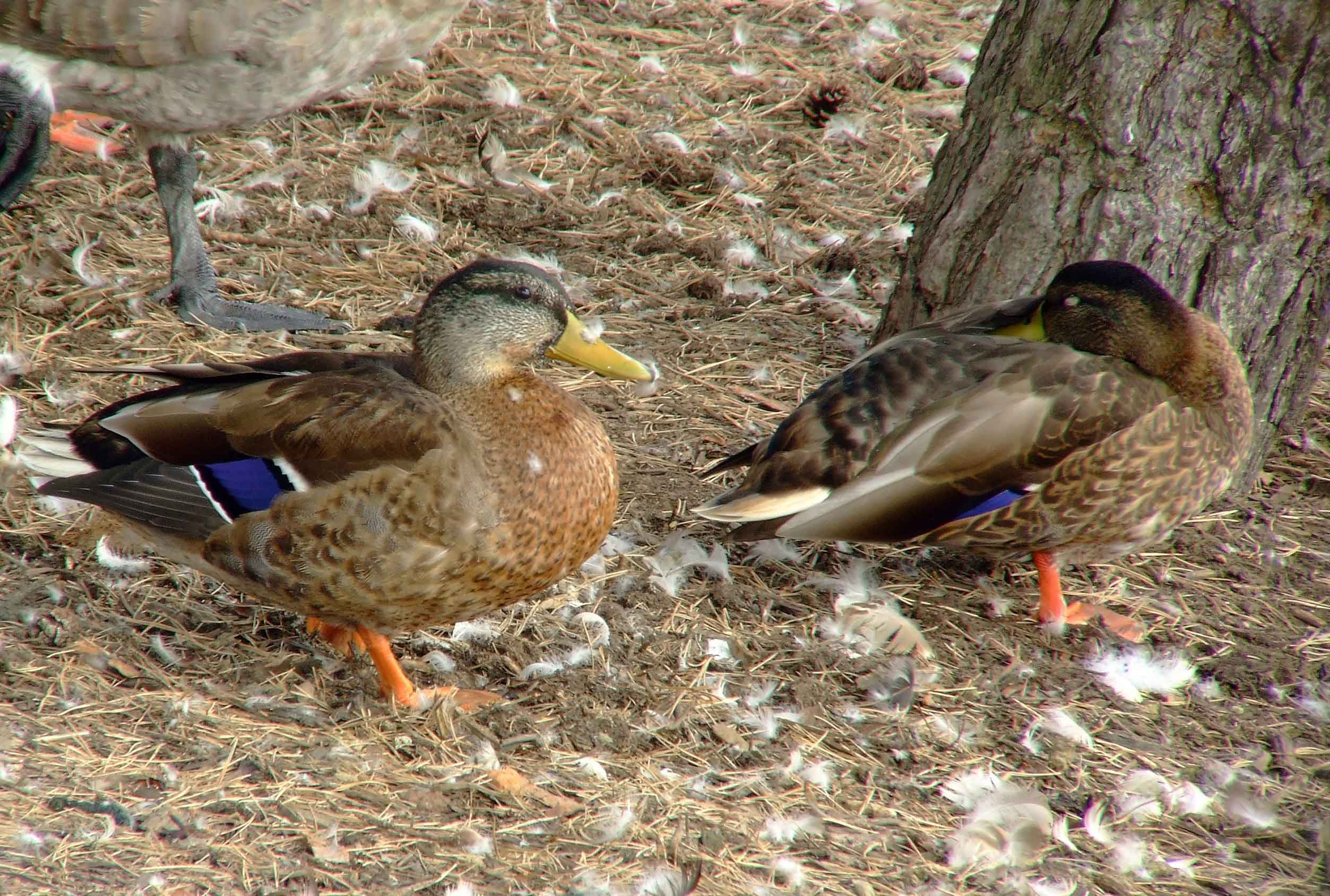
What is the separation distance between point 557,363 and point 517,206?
904 mm

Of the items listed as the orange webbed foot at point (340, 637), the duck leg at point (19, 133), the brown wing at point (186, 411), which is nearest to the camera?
the brown wing at point (186, 411)

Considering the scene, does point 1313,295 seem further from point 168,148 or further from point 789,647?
point 168,148

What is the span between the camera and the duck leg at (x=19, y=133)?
3.63 metres

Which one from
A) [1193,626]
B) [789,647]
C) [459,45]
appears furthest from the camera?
[459,45]

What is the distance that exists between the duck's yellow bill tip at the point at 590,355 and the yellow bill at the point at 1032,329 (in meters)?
1.10

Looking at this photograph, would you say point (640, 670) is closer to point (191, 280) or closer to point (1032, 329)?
point (1032, 329)

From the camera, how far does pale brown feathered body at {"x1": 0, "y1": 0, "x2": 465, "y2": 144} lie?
348 centimetres

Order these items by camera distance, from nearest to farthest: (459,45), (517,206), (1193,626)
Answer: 1. (1193,626)
2. (517,206)
3. (459,45)

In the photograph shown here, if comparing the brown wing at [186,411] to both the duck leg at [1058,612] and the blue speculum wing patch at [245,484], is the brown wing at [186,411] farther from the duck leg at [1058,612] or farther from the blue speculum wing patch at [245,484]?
the duck leg at [1058,612]

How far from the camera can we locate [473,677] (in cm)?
301

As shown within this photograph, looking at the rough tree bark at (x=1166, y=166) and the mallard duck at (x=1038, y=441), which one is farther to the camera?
the rough tree bark at (x=1166, y=166)

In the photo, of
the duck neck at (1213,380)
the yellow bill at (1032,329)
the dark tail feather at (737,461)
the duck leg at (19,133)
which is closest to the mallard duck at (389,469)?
the dark tail feather at (737,461)

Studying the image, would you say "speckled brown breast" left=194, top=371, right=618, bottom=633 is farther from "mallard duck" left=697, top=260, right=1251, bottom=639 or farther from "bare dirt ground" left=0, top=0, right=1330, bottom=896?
"mallard duck" left=697, top=260, right=1251, bottom=639

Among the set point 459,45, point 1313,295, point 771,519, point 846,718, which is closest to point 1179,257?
point 1313,295
